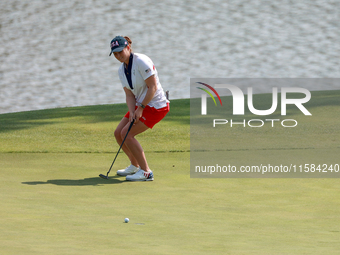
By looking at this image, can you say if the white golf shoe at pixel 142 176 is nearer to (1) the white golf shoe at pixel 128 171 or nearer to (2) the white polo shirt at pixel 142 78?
(1) the white golf shoe at pixel 128 171

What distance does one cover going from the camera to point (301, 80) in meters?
22.3

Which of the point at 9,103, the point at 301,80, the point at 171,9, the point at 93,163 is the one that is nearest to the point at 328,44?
the point at 301,80

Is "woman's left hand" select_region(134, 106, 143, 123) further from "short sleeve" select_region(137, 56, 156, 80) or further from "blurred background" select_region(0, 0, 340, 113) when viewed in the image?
"blurred background" select_region(0, 0, 340, 113)

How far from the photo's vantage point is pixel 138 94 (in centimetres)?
639

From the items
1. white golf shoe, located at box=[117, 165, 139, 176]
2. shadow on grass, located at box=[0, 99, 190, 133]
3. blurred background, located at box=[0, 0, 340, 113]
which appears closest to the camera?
white golf shoe, located at box=[117, 165, 139, 176]

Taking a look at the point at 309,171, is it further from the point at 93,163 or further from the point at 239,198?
the point at 93,163

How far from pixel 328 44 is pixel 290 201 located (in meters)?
25.0

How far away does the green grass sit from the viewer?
11.9 feet

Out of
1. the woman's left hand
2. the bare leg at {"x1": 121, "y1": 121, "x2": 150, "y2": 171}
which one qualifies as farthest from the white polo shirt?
the bare leg at {"x1": 121, "y1": 121, "x2": 150, "y2": 171}

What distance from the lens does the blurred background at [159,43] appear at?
72.1 feet

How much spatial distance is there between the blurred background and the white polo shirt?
12.1 metres

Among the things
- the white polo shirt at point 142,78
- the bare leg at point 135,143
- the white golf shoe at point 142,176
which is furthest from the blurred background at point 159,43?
the white golf shoe at point 142,176

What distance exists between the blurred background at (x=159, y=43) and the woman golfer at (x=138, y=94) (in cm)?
1200

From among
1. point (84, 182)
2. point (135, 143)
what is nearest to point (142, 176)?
point (135, 143)
